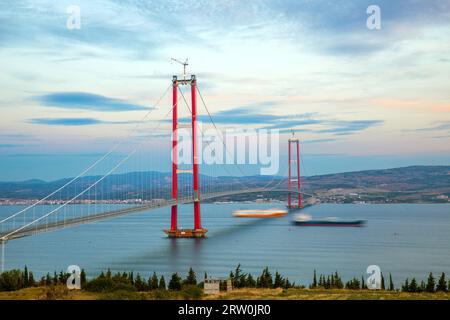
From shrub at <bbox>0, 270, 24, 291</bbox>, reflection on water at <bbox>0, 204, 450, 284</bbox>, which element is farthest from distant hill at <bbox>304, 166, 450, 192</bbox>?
shrub at <bbox>0, 270, 24, 291</bbox>

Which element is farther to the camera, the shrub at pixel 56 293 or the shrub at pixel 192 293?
the shrub at pixel 192 293

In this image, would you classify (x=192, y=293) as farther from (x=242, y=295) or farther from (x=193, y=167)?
(x=193, y=167)

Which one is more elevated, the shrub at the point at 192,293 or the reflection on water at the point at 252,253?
the shrub at the point at 192,293

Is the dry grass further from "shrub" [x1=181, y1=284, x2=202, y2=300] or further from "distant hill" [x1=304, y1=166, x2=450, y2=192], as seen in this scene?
"distant hill" [x1=304, y1=166, x2=450, y2=192]

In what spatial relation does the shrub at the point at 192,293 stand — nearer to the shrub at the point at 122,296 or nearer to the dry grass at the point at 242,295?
the dry grass at the point at 242,295

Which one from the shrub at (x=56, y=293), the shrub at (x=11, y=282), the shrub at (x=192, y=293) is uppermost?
the shrub at (x=56, y=293)

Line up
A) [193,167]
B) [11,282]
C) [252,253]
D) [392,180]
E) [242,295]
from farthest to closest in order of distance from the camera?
[392,180] → [193,167] → [252,253] → [11,282] → [242,295]

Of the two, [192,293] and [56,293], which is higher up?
[56,293]

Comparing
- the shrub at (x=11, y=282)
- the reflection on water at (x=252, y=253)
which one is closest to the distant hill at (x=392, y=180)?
the reflection on water at (x=252, y=253)

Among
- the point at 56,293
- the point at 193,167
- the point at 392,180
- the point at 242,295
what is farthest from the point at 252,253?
the point at 392,180

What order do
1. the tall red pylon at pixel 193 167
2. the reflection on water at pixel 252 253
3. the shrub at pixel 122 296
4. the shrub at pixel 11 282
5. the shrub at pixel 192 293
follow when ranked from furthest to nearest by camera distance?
the tall red pylon at pixel 193 167 < the reflection on water at pixel 252 253 < the shrub at pixel 11 282 < the shrub at pixel 192 293 < the shrub at pixel 122 296

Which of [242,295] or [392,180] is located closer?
[242,295]
